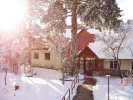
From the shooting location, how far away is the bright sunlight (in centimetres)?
2344

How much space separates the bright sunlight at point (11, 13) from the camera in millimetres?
23438

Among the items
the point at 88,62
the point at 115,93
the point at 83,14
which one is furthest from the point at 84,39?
the point at 115,93

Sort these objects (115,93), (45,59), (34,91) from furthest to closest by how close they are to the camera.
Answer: (45,59)
(34,91)
(115,93)

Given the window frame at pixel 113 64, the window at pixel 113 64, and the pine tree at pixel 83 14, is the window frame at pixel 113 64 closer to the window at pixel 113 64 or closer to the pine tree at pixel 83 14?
the window at pixel 113 64

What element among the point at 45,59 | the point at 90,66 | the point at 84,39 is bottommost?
the point at 90,66

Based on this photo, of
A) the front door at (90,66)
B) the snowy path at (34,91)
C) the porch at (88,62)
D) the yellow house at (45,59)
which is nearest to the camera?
the snowy path at (34,91)

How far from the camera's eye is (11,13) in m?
25.4

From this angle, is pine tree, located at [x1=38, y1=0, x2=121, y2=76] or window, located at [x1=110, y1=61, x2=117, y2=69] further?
window, located at [x1=110, y1=61, x2=117, y2=69]

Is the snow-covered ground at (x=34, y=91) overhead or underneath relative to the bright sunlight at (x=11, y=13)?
underneath

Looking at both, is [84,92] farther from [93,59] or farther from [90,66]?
[93,59]

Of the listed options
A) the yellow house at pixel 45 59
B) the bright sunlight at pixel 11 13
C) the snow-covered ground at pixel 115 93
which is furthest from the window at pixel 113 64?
the bright sunlight at pixel 11 13

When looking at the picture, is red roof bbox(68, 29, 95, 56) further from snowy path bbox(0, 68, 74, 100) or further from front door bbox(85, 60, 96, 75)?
snowy path bbox(0, 68, 74, 100)

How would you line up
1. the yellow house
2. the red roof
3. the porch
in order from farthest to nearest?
the yellow house < the red roof < the porch

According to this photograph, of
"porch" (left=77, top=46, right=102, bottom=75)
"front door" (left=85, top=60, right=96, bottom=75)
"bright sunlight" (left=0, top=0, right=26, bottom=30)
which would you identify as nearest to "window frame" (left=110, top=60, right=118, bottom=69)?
"porch" (left=77, top=46, right=102, bottom=75)
